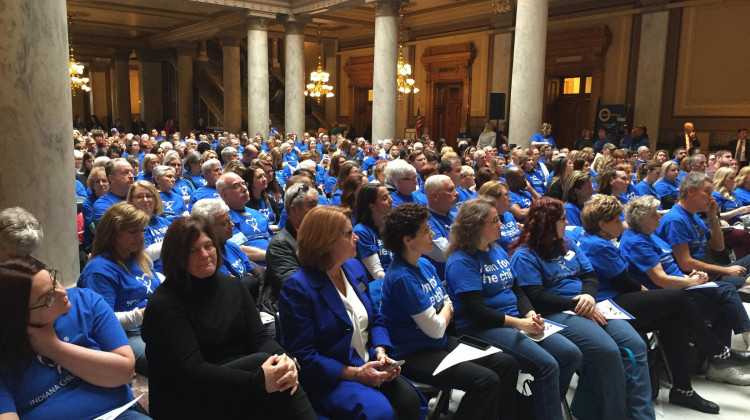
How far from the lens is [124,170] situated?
5254 millimetres

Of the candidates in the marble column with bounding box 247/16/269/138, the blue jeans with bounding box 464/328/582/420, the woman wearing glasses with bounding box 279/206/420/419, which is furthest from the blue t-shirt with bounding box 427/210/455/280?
the marble column with bounding box 247/16/269/138

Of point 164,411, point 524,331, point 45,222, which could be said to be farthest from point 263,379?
point 45,222

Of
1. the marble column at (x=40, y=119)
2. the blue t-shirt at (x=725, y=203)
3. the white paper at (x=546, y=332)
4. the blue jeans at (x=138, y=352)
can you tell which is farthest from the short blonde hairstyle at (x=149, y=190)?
the blue t-shirt at (x=725, y=203)

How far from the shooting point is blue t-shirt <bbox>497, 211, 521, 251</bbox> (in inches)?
202

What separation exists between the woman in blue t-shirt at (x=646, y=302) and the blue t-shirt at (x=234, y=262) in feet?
7.90

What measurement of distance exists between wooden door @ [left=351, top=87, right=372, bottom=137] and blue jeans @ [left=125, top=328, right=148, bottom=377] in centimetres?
2230

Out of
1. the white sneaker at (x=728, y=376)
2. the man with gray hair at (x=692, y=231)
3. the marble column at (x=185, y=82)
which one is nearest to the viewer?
the white sneaker at (x=728, y=376)

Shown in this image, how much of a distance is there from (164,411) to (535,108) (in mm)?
9762

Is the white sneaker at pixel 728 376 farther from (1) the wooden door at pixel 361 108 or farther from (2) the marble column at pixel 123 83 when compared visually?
(2) the marble column at pixel 123 83

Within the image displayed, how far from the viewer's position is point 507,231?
205 inches

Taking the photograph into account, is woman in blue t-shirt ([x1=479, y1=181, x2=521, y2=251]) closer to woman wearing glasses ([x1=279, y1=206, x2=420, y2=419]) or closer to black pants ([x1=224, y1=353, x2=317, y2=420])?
woman wearing glasses ([x1=279, y1=206, x2=420, y2=419])

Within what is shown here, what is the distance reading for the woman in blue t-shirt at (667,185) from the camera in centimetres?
737

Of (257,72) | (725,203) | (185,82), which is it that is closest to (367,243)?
(725,203)

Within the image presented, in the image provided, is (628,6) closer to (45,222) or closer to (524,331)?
(524,331)
